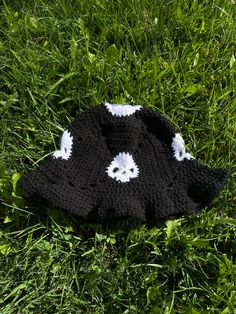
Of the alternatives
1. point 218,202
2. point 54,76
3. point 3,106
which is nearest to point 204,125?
point 218,202

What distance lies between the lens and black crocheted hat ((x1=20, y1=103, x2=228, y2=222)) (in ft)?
4.84

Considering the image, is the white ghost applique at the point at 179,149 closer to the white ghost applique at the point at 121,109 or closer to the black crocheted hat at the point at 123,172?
the black crocheted hat at the point at 123,172

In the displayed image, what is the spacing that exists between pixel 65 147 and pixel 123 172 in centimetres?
23

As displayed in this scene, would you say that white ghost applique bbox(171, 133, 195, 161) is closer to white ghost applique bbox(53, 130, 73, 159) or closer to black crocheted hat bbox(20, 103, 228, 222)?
black crocheted hat bbox(20, 103, 228, 222)

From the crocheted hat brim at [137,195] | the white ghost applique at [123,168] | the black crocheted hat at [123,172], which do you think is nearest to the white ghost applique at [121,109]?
the black crocheted hat at [123,172]

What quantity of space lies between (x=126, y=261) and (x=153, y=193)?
250 millimetres

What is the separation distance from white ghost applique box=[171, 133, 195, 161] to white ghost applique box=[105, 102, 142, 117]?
179 millimetres

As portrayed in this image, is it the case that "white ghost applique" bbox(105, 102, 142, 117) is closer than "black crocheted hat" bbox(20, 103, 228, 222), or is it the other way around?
"black crocheted hat" bbox(20, 103, 228, 222)

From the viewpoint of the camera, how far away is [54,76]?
1698mm

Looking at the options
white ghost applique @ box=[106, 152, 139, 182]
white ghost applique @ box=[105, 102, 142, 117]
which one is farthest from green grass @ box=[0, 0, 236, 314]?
white ghost applique @ box=[106, 152, 139, 182]

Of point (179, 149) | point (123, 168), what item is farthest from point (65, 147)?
point (179, 149)

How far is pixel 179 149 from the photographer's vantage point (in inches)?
61.4

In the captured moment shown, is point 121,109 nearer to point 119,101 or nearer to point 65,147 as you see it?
point 119,101

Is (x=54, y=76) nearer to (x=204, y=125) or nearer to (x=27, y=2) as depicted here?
(x=27, y=2)
